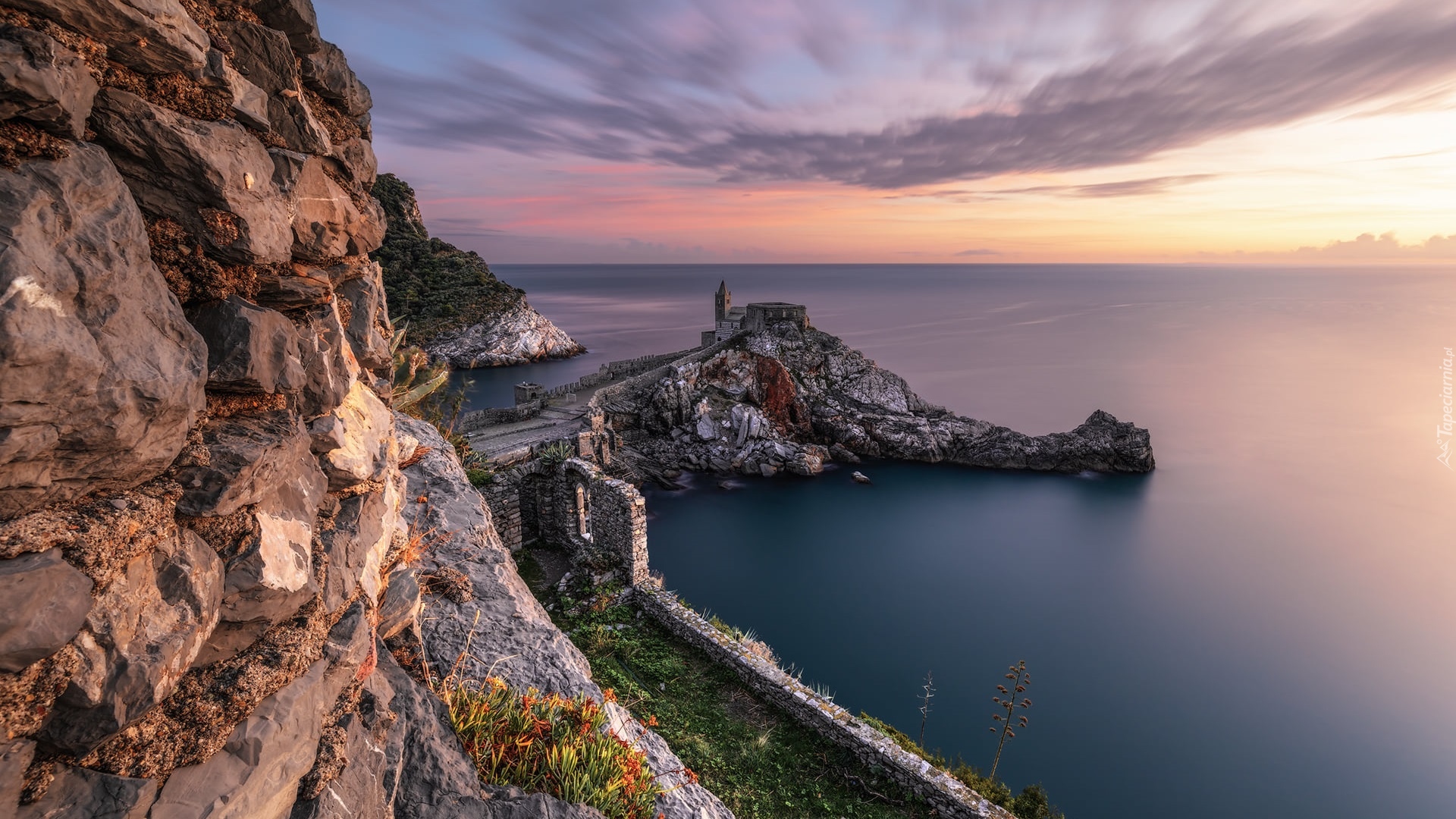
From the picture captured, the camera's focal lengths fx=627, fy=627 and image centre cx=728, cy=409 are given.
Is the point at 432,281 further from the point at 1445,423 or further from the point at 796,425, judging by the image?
the point at 1445,423

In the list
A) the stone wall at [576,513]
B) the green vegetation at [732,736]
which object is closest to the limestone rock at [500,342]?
the stone wall at [576,513]

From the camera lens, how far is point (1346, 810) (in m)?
17.5

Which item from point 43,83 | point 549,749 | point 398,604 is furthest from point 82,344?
point 549,749

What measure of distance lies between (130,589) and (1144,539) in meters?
37.2

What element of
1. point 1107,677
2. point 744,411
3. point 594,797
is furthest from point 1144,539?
point 594,797

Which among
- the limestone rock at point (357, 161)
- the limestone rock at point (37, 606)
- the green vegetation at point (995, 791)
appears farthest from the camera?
the green vegetation at point (995, 791)

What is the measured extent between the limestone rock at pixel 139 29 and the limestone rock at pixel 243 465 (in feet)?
4.27

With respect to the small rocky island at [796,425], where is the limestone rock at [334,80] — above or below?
above

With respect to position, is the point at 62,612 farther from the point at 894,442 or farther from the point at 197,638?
the point at 894,442

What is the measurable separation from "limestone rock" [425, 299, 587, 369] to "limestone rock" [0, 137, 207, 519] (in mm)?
63228

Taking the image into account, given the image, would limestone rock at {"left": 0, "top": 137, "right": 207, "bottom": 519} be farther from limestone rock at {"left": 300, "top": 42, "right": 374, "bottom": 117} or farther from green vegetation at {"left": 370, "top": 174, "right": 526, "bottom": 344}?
green vegetation at {"left": 370, "top": 174, "right": 526, "bottom": 344}

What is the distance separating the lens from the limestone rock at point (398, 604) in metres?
3.91

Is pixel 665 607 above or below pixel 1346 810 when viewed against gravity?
above

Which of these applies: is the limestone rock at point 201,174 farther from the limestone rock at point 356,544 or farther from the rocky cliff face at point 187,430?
the limestone rock at point 356,544
